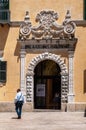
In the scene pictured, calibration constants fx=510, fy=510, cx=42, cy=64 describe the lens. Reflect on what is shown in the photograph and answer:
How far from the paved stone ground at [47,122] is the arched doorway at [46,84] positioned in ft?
9.13

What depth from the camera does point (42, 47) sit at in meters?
32.3

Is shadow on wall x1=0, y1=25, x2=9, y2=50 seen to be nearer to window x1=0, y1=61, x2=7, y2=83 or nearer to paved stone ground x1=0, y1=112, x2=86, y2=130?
window x1=0, y1=61, x2=7, y2=83

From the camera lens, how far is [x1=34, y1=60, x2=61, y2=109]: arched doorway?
108 ft

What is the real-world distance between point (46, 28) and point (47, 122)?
8.76 meters

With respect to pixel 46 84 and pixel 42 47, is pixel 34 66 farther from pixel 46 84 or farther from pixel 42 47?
pixel 46 84

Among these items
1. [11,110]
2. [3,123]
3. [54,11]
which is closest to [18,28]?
[54,11]

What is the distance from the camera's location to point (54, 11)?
3228cm

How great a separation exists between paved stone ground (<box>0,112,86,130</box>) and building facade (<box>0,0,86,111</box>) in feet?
8.88

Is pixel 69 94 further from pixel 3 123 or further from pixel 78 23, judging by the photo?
pixel 3 123

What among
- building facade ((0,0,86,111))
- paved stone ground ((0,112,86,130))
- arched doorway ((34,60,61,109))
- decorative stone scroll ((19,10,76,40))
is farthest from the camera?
arched doorway ((34,60,61,109))

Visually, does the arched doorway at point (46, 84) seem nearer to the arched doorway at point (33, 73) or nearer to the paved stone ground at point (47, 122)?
the arched doorway at point (33, 73)

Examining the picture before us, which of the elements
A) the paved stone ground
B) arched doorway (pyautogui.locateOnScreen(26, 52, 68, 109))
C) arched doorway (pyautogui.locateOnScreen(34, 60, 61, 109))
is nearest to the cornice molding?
arched doorway (pyautogui.locateOnScreen(26, 52, 68, 109))

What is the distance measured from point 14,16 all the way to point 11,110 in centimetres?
598

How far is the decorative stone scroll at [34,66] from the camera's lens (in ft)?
105
